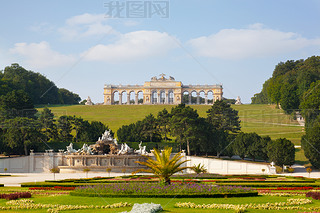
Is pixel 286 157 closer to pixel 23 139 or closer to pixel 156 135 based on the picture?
pixel 156 135

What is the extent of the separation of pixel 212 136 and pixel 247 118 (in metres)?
19.0

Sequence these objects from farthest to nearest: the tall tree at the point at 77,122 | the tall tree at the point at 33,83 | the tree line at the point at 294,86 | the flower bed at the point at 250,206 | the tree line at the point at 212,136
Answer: the tall tree at the point at 33,83 → the tree line at the point at 294,86 → the tall tree at the point at 77,122 → the tree line at the point at 212,136 → the flower bed at the point at 250,206

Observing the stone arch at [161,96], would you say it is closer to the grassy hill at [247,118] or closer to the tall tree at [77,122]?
the grassy hill at [247,118]

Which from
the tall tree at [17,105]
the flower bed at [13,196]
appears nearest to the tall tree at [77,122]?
the tall tree at [17,105]

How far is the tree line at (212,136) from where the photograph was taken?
4994cm

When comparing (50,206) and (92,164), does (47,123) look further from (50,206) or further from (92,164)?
(50,206)

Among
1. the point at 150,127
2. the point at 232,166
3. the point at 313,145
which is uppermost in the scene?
the point at 150,127

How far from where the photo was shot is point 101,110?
9881cm

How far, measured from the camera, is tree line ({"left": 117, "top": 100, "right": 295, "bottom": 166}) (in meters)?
49.9

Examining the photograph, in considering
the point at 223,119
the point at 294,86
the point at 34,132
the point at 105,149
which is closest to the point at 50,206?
the point at 105,149

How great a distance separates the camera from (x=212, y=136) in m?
57.9

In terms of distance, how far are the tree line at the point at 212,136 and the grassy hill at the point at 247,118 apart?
496cm

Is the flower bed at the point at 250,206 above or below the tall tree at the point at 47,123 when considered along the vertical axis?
below

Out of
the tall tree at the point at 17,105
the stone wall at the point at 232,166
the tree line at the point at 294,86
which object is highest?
the tree line at the point at 294,86
